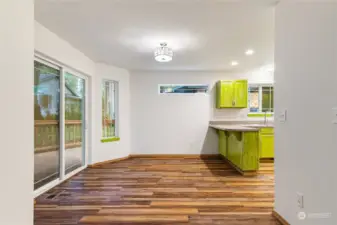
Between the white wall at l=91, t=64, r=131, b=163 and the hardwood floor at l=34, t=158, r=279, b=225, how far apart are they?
652mm

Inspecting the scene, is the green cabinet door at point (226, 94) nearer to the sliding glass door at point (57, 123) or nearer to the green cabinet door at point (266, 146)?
the green cabinet door at point (266, 146)

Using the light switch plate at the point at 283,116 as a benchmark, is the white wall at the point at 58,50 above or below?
above

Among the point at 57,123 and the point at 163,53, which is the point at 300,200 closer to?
the point at 163,53

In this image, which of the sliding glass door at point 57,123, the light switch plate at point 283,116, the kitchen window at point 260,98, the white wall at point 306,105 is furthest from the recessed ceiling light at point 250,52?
the sliding glass door at point 57,123

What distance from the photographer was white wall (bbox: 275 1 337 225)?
5.33ft

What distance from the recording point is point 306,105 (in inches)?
74.5

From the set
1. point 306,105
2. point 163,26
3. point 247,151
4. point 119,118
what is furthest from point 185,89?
point 306,105

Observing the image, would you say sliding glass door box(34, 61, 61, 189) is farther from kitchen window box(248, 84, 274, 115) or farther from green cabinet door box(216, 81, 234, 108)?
kitchen window box(248, 84, 274, 115)

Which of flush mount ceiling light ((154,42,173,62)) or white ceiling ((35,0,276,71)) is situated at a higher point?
white ceiling ((35,0,276,71))

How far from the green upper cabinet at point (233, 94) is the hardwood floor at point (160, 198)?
5.93 feet

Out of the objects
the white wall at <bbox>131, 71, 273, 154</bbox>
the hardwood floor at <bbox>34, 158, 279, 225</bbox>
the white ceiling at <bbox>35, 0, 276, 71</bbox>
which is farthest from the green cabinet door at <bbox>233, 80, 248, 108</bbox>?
the hardwood floor at <bbox>34, 158, 279, 225</bbox>

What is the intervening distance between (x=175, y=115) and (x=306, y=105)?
4343mm

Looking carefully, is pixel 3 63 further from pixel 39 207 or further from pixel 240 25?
pixel 240 25

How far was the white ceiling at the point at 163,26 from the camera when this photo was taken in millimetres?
2484
